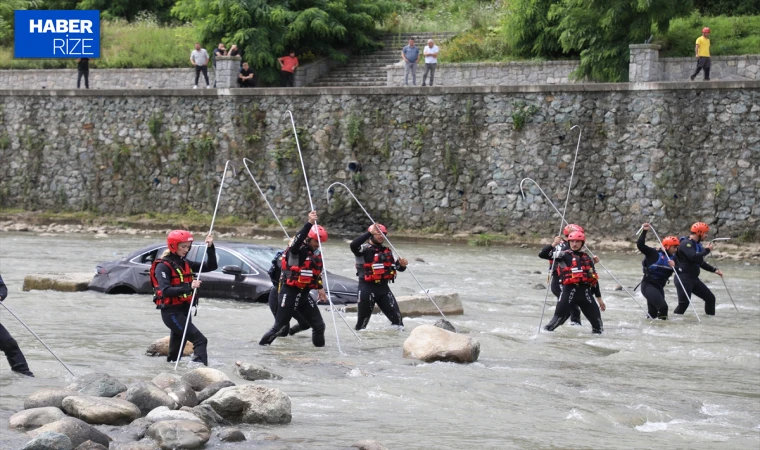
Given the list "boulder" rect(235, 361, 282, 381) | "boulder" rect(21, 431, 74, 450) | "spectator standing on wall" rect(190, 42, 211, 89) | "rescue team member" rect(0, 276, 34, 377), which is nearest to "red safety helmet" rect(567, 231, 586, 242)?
"boulder" rect(235, 361, 282, 381)

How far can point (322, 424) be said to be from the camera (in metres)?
10.4

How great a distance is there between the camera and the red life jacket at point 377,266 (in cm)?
1563

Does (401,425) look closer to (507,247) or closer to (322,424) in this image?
(322,424)

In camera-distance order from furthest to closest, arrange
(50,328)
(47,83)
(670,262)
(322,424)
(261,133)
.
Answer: (47,83) → (261,133) → (670,262) → (50,328) → (322,424)

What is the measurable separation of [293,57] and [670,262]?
2145 centimetres

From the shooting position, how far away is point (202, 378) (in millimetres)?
11172

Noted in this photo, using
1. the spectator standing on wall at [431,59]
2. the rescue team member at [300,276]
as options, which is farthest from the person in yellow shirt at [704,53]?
the rescue team member at [300,276]

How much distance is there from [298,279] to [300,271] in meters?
0.10

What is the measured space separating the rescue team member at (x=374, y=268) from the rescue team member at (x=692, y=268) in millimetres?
5083

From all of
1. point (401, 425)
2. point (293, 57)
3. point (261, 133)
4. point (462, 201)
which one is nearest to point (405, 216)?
point (462, 201)

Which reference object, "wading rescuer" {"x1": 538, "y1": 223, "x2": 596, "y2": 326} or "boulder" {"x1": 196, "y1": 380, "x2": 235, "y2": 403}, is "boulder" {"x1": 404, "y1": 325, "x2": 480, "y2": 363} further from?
"boulder" {"x1": 196, "y1": 380, "x2": 235, "y2": 403}

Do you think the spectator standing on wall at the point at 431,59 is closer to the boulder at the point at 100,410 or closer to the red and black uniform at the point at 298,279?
the red and black uniform at the point at 298,279

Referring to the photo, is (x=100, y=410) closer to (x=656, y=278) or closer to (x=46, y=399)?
(x=46, y=399)

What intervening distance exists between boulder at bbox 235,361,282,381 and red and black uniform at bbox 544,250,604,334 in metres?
4.80
